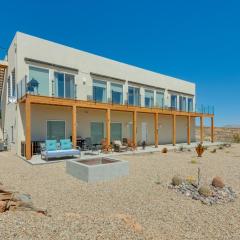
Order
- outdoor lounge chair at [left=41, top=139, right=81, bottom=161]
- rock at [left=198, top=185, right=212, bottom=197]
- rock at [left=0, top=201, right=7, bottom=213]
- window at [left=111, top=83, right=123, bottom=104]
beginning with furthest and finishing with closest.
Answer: window at [left=111, top=83, right=123, bottom=104] < outdoor lounge chair at [left=41, top=139, right=81, bottom=161] < rock at [left=198, top=185, right=212, bottom=197] < rock at [left=0, top=201, right=7, bottom=213]

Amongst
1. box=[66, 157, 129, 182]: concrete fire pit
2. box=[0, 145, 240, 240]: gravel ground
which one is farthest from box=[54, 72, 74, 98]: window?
box=[0, 145, 240, 240]: gravel ground

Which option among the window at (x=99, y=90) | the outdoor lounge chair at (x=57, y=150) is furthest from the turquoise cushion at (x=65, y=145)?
the window at (x=99, y=90)

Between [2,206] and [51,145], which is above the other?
[51,145]

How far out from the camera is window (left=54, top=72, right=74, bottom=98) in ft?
49.4

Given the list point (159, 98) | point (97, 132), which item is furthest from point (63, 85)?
point (159, 98)

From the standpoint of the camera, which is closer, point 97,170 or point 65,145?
point 97,170

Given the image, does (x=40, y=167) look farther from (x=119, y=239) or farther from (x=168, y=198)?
(x=119, y=239)

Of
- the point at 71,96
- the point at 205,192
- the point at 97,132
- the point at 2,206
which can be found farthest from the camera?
the point at 97,132

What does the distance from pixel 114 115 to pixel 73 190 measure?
1246cm

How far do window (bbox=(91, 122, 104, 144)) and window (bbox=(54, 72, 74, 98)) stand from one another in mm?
3310

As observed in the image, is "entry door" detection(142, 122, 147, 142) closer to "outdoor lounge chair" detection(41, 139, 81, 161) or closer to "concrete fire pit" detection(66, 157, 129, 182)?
"outdoor lounge chair" detection(41, 139, 81, 161)

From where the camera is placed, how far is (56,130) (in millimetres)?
15359

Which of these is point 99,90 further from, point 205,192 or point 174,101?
point 205,192

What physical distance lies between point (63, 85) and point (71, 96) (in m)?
0.99
